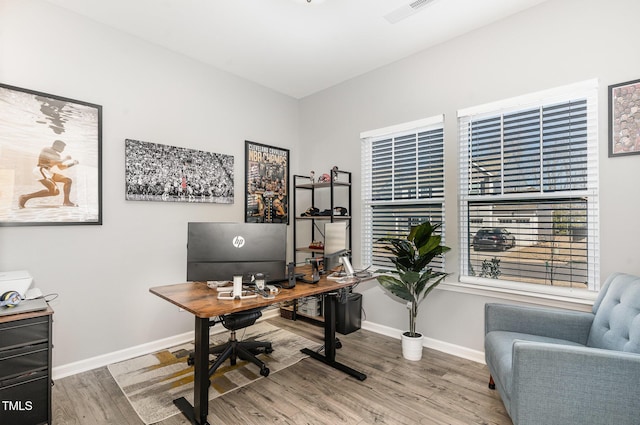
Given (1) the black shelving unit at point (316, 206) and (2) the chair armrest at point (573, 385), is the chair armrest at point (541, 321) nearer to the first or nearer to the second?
(2) the chair armrest at point (573, 385)

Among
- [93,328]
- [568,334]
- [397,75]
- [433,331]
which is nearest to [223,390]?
[93,328]

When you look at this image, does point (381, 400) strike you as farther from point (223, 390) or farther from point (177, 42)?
point (177, 42)

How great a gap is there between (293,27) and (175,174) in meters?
1.80

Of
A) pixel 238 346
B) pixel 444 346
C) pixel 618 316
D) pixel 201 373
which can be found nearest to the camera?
pixel 618 316

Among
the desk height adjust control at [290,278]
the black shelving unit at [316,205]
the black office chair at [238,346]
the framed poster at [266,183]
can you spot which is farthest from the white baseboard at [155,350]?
the desk height adjust control at [290,278]

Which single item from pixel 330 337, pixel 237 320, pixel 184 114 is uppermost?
pixel 184 114

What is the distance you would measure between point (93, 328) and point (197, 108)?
231 cm

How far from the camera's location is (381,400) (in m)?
2.23

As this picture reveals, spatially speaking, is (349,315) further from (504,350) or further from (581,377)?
(581,377)

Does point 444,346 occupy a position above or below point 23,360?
below

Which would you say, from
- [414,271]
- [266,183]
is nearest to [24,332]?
[266,183]

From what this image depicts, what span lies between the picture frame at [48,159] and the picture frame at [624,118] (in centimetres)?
398

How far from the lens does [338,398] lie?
2260 millimetres

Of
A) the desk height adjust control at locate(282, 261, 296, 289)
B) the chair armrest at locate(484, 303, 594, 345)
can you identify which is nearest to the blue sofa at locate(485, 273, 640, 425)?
the chair armrest at locate(484, 303, 594, 345)
